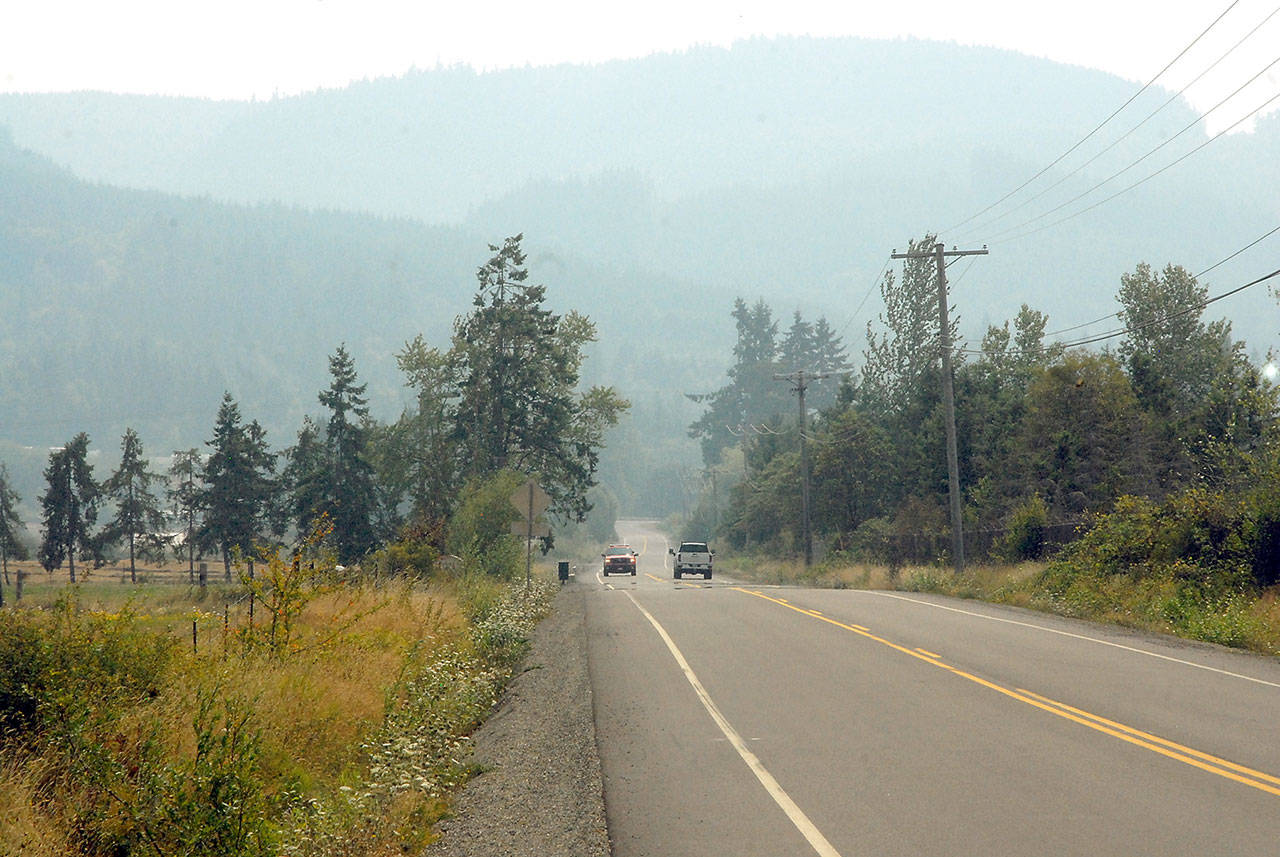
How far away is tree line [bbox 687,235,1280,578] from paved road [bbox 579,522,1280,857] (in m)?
9.88

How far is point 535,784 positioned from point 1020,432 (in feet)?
159

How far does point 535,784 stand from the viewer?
9672mm

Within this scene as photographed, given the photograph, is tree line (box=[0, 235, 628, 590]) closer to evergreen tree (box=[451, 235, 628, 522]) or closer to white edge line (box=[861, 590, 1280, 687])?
evergreen tree (box=[451, 235, 628, 522])

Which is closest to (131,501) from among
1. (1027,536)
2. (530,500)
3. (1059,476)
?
(530,500)

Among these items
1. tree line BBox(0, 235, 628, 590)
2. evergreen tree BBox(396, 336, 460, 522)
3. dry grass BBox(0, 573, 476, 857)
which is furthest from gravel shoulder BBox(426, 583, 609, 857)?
evergreen tree BBox(396, 336, 460, 522)

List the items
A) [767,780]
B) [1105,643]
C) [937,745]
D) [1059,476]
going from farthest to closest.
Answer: [1059,476], [1105,643], [937,745], [767,780]

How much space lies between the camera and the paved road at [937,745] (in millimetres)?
7609

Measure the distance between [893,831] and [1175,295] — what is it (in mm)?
64919

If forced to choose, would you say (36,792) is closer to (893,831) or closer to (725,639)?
(893,831)

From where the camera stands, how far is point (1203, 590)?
22.6m

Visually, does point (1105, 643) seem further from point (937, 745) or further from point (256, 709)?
point (256, 709)

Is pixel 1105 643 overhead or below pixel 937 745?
overhead

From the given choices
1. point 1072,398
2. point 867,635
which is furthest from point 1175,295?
point 867,635

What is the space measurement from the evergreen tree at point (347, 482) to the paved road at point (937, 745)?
5240 centimetres
